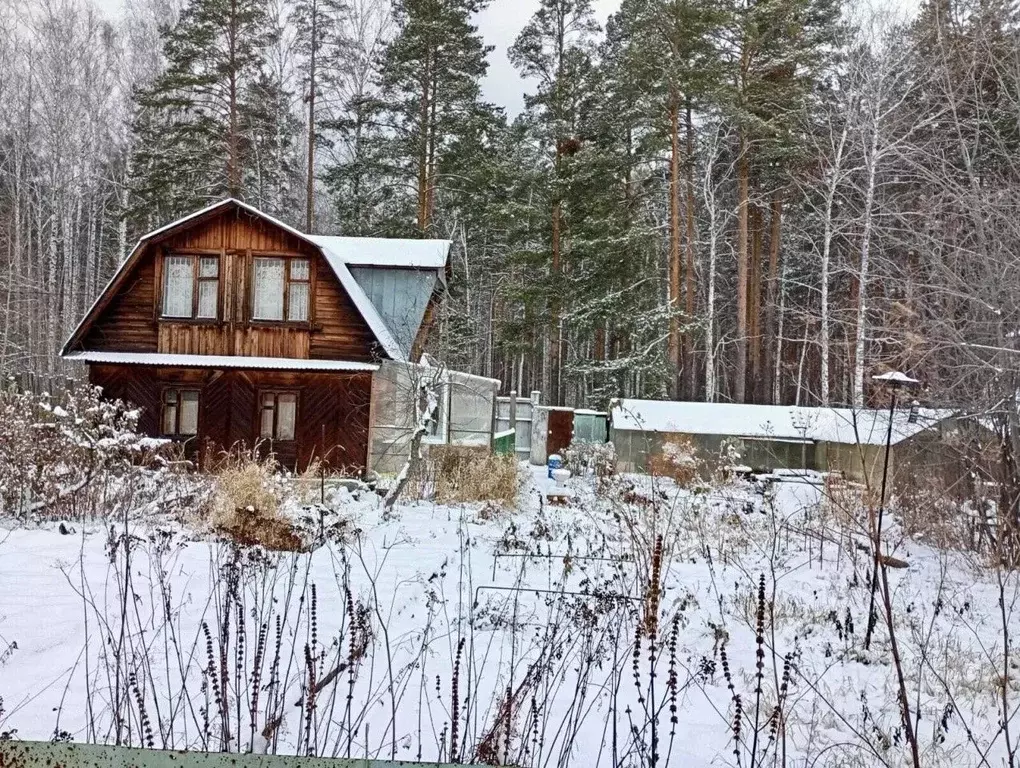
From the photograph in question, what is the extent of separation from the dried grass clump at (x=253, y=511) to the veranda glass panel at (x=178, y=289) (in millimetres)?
6285

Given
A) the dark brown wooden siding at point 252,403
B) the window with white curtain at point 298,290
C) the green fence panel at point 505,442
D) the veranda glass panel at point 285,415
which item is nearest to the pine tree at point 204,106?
the window with white curtain at point 298,290

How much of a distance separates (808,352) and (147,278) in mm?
27173

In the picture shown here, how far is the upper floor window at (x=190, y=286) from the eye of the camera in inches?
564

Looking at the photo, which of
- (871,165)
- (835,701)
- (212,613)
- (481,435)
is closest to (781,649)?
(835,701)

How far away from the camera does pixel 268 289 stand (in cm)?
1430

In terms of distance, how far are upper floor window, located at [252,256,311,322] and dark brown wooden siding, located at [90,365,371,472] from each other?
1.22m

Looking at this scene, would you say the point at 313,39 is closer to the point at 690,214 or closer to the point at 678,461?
the point at 690,214

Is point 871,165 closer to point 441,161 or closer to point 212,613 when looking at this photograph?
point 441,161

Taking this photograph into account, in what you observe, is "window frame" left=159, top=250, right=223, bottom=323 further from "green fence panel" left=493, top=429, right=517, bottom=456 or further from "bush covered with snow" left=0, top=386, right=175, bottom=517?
"green fence panel" left=493, top=429, right=517, bottom=456

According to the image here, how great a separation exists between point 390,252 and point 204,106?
431 inches

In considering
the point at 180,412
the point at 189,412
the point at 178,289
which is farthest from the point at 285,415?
the point at 178,289

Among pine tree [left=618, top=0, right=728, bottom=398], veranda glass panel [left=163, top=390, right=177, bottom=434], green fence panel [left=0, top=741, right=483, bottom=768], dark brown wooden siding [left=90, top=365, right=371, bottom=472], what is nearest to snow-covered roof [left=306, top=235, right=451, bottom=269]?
dark brown wooden siding [left=90, top=365, right=371, bottom=472]

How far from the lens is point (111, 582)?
222 inches

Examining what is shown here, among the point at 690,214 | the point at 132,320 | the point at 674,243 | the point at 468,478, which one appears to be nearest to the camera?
the point at 468,478
